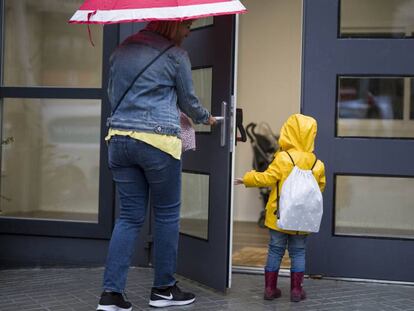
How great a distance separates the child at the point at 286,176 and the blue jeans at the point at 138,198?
55 cm

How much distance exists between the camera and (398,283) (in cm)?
487

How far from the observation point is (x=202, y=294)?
4.54 m

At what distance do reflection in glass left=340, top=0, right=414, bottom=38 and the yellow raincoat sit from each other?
94 centimetres

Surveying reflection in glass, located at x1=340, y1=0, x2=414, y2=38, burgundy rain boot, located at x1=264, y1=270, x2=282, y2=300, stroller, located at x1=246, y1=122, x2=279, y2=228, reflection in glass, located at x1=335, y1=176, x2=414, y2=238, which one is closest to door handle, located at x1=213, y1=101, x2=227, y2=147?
burgundy rain boot, located at x1=264, y1=270, x2=282, y2=300

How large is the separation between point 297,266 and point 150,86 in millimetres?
1475

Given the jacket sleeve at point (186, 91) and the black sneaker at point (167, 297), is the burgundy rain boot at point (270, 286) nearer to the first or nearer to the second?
the black sneaker at point (167, 297)

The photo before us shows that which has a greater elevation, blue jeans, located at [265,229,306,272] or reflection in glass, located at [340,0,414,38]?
reflection in glass, located at [340,0,414,38]

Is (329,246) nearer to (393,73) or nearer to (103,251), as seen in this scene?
(393,73)

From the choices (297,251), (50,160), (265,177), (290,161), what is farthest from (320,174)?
(50,160)

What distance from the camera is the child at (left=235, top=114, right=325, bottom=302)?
14.2 feet

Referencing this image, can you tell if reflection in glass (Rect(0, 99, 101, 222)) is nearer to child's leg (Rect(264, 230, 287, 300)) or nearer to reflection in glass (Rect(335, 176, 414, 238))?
child's leg (Rect(264, 230, 287, 300))

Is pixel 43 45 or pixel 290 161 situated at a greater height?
pixel 43 45

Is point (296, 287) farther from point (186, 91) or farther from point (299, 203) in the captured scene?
point (186, 91)

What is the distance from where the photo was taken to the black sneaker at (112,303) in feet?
13.1
